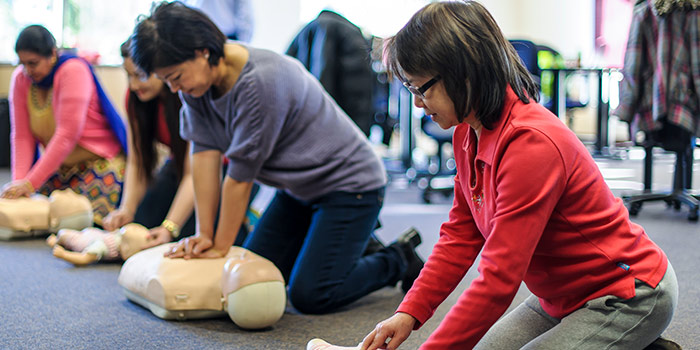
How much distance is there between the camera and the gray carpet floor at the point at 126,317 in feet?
4.59

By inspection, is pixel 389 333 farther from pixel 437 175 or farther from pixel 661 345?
pixel 437 175

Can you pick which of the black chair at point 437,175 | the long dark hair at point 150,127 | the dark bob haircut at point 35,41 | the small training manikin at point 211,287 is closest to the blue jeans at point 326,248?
the small training manikin at point 211,287

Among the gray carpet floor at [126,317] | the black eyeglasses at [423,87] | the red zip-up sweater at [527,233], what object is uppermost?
the black eyeglasses at [423,87]

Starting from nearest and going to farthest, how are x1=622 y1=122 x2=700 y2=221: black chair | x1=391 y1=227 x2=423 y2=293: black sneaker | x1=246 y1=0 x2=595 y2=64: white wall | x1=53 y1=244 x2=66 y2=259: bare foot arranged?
x1=391 y1=227 x2=423 y2=293: black sneaker < x1=53 y1=244 x2=66 y2=259: bare foot < x1=622 y1=122 x2=700 y2=221: black chair < x1=246 y1=0 x2=595 y2=64: white wall

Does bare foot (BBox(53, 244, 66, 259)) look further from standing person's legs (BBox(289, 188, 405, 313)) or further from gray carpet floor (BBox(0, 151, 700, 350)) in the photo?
standing person's legs (BBox(289, 188, 405, 313))

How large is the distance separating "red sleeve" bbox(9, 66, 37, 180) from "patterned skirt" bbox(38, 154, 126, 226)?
169 millimetres

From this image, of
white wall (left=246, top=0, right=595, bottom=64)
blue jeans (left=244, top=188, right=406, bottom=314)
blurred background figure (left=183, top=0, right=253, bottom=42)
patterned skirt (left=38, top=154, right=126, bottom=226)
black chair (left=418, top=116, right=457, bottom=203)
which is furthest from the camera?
white wall (left=246, top=0, right=595, bottom=64)

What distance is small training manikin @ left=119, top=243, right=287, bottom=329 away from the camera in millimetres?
1447

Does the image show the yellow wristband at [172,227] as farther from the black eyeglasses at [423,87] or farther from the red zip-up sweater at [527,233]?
the black eyeglasses at [423,87]

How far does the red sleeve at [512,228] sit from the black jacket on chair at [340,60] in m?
1.86

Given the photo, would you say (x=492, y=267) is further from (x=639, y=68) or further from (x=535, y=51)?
(x=535, y=51)

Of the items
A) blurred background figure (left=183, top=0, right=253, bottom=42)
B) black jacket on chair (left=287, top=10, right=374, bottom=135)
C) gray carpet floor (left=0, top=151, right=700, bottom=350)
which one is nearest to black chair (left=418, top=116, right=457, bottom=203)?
black jacket on chair (left=287, top=10, right=374, bottom=135)

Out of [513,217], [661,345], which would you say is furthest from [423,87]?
[661,345]

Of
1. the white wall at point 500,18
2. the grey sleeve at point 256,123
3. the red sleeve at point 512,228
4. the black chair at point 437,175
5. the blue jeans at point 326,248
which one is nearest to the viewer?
the red sleeve at point 512,228
